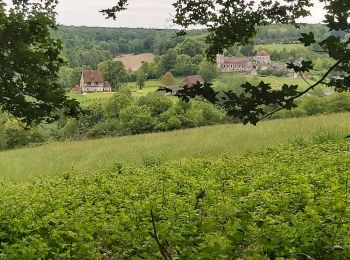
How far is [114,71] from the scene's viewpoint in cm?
8038

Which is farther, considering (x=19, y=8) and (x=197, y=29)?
(x=19, y=8)

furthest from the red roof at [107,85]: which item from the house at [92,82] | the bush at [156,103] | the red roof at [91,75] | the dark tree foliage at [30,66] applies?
the dark tree foliage at [30,66]

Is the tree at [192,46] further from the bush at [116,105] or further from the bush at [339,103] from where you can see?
the bush at [116,105]

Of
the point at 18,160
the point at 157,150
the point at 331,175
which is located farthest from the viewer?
the point at 18,160

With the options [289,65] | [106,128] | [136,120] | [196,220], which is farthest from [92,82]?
[289,65]

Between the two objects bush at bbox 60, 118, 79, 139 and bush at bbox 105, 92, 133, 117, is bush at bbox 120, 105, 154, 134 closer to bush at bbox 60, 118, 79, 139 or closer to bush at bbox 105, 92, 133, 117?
bush at bbox 105, 92, 133, 117

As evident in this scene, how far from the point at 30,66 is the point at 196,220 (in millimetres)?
3880

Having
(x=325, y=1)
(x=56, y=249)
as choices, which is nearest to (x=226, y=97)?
(x=325, y=1)

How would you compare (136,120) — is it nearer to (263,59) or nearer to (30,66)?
(263,59)

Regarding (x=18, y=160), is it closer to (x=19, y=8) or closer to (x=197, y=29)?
(x=19, y=8)

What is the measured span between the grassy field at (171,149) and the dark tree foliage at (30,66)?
8.56 m

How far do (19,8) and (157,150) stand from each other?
12.2 metres

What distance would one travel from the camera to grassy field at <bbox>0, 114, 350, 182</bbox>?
17.2 meters

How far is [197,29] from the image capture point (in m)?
5.30
